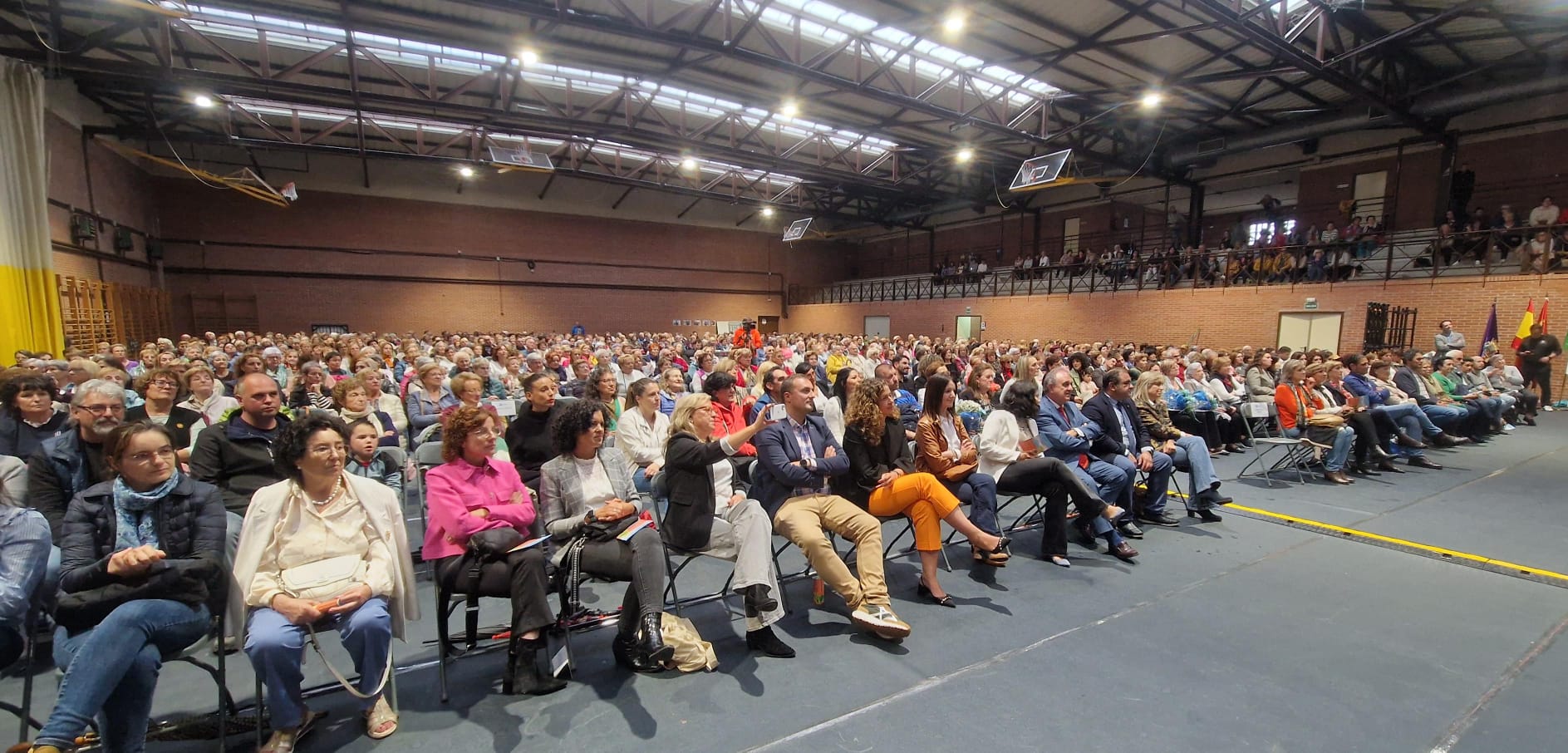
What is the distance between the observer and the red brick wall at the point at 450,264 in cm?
1802

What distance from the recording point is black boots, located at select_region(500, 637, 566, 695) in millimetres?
2479

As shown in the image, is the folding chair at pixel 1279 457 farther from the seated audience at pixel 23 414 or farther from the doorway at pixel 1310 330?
the seated audience at pixel 23 414

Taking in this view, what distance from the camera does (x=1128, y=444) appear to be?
4520mm

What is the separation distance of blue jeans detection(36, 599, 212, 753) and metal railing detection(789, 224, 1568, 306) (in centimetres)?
→ 1785

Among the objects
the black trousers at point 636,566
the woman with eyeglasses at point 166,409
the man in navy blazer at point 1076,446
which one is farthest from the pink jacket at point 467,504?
the man in navy blazer at point 1076,446

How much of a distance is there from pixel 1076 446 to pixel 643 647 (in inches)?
124

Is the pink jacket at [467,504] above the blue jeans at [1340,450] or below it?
above

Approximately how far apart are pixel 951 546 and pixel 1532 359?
13065 millimetres

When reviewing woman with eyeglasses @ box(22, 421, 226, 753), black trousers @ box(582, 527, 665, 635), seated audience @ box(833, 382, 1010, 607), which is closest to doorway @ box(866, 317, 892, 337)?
seated audience @ box(833, 382, 1010, 607)

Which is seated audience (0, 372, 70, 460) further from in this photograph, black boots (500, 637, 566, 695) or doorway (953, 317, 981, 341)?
doorway (953, 317, 981, 341)

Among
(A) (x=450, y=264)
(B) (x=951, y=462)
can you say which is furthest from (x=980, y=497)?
(A) (x=450, y=264)

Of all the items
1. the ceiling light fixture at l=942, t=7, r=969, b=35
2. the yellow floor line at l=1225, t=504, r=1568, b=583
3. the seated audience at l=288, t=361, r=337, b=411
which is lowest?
the yellow floor line at l=1225, t=504, r=1568, b=583

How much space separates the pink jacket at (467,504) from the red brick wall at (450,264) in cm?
2159

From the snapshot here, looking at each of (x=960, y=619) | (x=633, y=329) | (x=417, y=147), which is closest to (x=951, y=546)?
(x=960, y=619)
